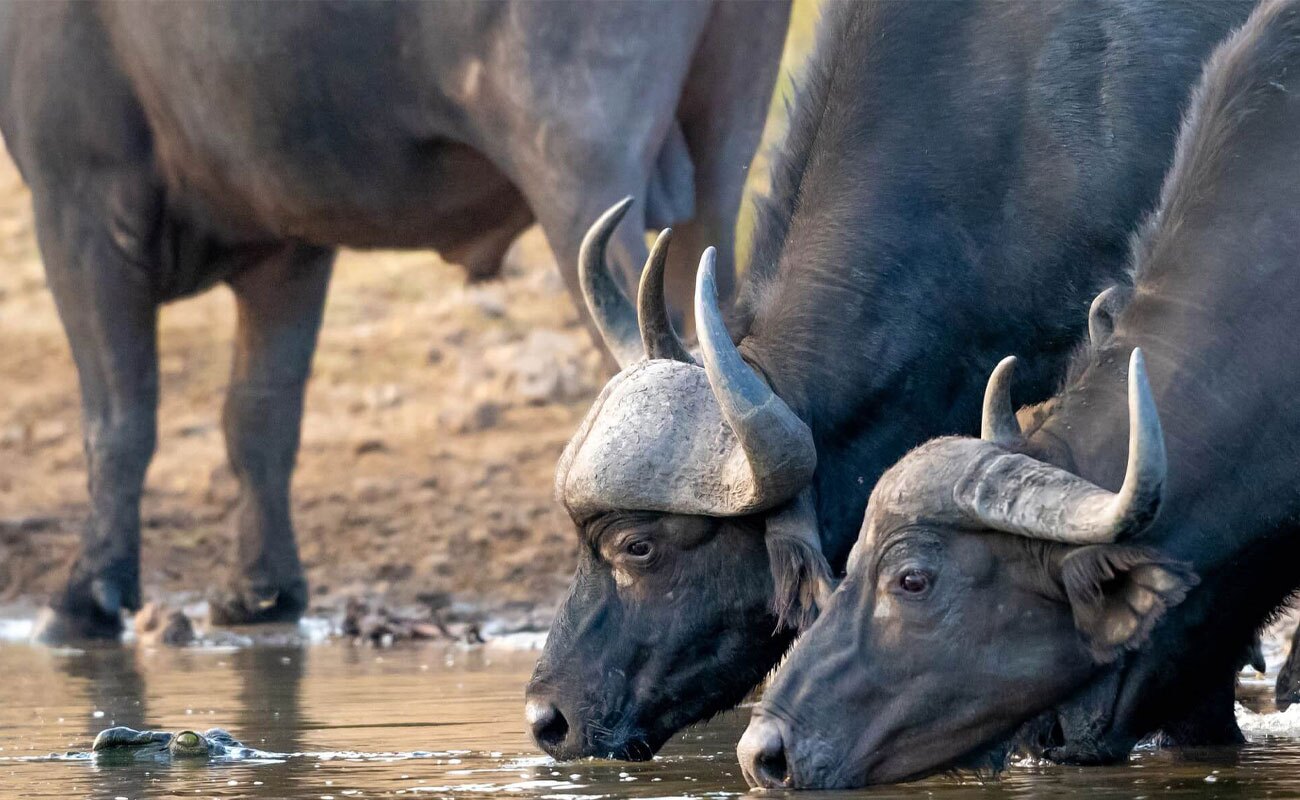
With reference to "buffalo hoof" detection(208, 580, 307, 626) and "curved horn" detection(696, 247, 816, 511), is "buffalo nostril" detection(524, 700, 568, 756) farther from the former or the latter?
"buffalo hoof" detection(208, 580, 307, 626)

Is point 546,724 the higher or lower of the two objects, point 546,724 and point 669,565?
the lower

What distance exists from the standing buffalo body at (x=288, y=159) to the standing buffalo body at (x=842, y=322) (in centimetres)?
149

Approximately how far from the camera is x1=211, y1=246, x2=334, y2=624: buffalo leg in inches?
388

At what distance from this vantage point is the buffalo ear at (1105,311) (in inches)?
208

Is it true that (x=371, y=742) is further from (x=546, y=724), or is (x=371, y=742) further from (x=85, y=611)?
(x=85, y=611)

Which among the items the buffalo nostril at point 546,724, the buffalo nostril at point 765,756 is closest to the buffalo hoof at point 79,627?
the buffalo nostril at point 546,724

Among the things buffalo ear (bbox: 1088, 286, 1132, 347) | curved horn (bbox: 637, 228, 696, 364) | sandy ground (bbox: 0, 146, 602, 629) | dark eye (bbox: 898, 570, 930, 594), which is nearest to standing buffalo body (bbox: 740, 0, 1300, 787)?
dark eye (bbox: 898, 570, 930, 594)

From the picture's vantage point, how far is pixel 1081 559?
4.58 meters

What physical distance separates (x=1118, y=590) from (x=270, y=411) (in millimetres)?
6090

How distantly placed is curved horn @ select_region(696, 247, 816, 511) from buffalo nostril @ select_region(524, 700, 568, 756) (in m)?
0.63

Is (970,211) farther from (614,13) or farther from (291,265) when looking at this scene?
(291,265)

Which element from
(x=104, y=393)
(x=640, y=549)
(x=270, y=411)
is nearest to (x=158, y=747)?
(x=640, y=549)

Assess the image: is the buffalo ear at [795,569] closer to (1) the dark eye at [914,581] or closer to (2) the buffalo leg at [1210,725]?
(1) the dark eye at [914,581]

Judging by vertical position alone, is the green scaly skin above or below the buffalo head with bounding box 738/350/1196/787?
below
